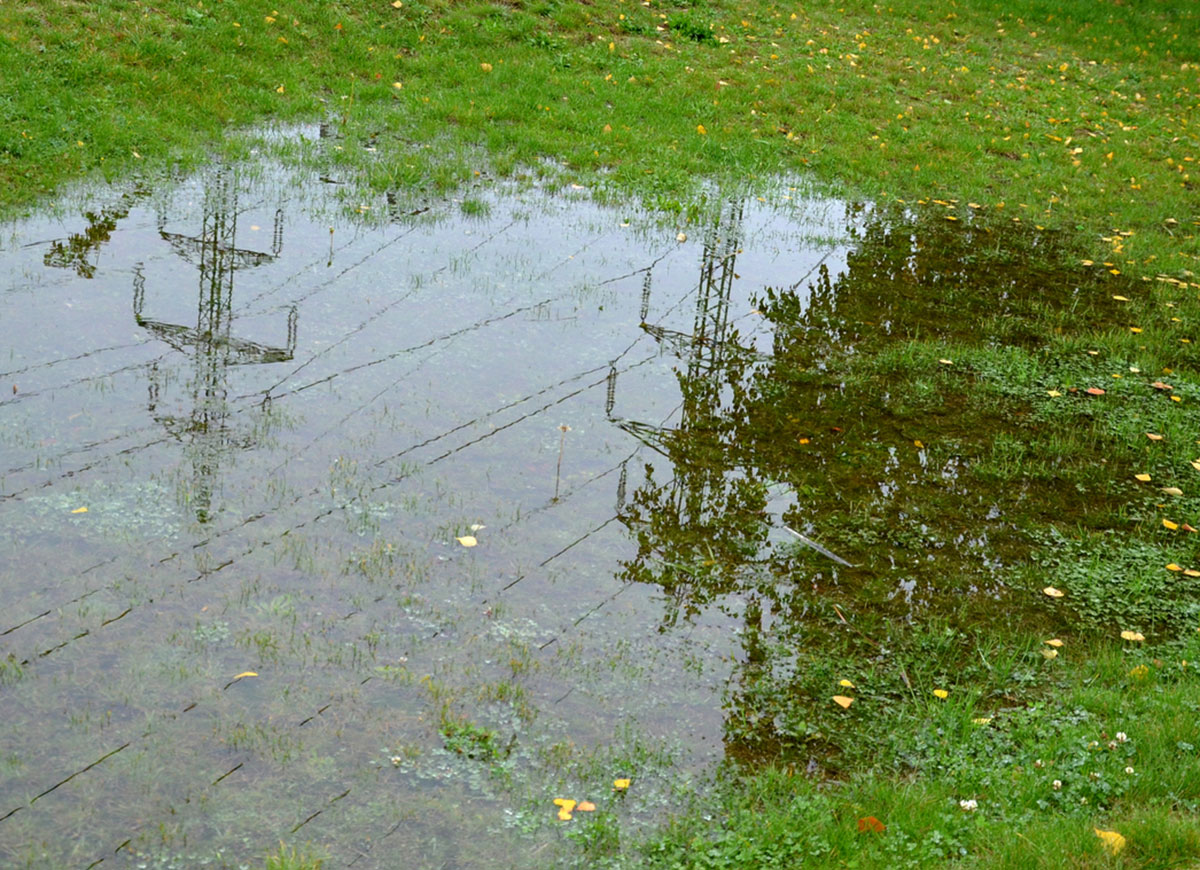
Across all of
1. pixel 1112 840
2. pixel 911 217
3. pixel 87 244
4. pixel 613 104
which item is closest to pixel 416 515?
pixel 1112 840

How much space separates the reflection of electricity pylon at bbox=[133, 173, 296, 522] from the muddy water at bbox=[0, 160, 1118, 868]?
0.10 ft

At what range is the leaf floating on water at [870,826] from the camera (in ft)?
12.0

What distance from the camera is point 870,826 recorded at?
144 inches

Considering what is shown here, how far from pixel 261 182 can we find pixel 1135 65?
16.1 meters

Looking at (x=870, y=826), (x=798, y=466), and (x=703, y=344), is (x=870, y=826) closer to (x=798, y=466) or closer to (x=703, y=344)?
(x=798, y=466)

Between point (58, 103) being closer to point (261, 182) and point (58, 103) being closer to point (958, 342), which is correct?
point (261, 182)

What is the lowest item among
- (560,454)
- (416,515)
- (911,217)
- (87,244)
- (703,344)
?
(416,515)

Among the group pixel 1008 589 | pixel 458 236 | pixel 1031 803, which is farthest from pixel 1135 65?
pixel 1031 803

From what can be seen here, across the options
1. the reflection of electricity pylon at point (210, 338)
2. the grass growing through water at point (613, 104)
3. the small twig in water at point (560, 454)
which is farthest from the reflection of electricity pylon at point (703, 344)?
the reflection of electricity pylon at point (210, 338)

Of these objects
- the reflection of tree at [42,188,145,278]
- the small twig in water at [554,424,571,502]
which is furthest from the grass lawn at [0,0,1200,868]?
the small twig in water at [554,424,571,502]

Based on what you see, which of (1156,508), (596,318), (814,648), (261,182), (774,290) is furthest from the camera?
(261,182)

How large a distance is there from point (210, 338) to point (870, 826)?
202 inches

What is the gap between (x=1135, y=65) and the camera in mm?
18953

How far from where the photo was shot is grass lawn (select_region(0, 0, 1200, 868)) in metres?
3.87
